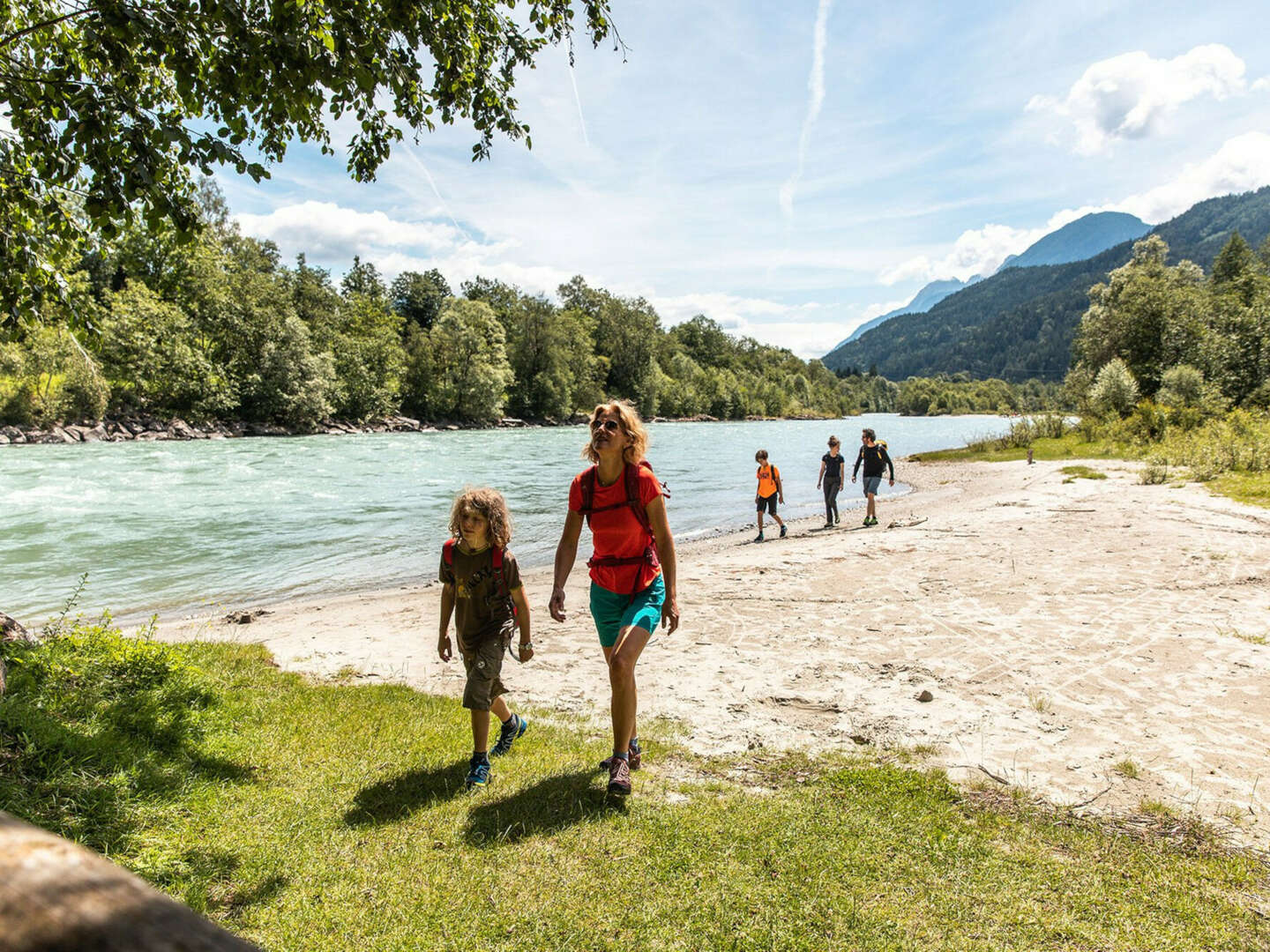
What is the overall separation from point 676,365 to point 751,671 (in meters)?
123

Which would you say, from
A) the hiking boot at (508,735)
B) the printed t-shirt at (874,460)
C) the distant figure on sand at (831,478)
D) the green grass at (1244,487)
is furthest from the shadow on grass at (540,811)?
the green grass at (1244,487)

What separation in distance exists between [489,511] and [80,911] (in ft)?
14.3

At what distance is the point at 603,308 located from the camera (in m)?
122

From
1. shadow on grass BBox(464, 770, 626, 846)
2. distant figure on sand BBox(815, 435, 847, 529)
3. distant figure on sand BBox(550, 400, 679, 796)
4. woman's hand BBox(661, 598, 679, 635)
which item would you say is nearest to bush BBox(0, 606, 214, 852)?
shadow on grass BBox(464, 770, 626, 846)

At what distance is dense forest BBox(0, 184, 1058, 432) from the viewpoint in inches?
1585

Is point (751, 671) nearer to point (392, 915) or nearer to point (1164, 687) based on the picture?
point (1164, 687)

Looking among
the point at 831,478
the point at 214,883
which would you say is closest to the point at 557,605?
the point at 214,883

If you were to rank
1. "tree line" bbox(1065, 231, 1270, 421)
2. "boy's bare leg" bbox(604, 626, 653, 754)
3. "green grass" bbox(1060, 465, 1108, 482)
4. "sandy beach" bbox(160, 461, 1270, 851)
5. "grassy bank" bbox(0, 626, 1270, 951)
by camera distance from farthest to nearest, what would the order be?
"tree line" bbox(1065, 231, 1270, 421) → "green grass" bbox(1060, 465, 1108, 482) → "sandy beach" bbox(160, 461, 1270, 851) → "boy's bare leg" bbox(604, 626, 653, 754) → "grassy bank" bbox(0, 626, 1270, 951)

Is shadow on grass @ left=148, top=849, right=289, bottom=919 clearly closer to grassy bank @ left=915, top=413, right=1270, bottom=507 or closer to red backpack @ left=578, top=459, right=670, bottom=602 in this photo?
red backpack @ left=578, top=459, right=670, bottom=602

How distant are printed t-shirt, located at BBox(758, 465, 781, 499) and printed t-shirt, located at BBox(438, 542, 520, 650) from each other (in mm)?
11950

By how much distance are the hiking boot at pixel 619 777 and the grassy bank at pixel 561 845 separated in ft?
0.31

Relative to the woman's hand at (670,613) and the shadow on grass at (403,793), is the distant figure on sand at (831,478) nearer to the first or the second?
the woman's hand at (670,613)

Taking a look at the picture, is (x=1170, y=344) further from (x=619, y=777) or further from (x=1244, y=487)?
(x=619, y=777)

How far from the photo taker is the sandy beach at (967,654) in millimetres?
5371
